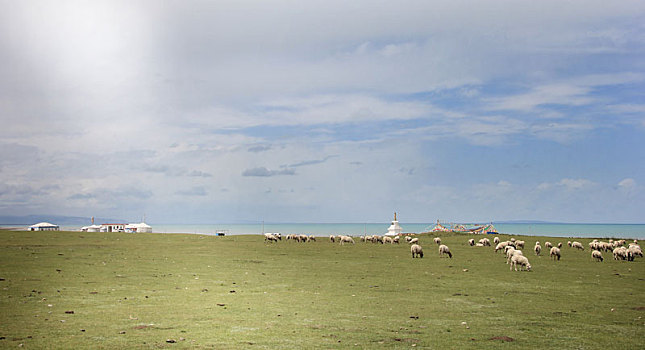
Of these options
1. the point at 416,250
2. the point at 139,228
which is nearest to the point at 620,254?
the point at 416,250

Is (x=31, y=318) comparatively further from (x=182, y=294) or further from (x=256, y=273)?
(x=256, y=273)

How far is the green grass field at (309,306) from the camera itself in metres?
11.9

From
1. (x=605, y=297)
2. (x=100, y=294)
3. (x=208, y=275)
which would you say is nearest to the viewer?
(x=100, y=294)

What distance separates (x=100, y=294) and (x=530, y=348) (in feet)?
46.6

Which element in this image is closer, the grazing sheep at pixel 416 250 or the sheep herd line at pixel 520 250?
the sheep herd line at pixel 520 250

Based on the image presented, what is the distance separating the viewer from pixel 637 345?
468 inches

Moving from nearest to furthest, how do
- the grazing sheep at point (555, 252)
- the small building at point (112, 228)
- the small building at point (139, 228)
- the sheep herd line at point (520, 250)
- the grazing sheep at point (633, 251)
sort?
the sheep herd line at point (520, 250)
the grazing sheep at point (555, 252)
the grazing sheep at point (633, 251)
the small building at point (112, 228)
the small building at point (139, 228)

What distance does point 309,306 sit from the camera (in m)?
16.4

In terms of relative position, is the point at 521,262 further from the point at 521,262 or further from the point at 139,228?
the point at 139,228

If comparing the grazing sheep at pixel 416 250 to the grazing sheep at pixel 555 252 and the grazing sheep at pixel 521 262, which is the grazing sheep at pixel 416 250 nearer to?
the grazing sheep at pixel 521 262

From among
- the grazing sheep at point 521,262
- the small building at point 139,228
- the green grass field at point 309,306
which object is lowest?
the green grass field at point 309,306

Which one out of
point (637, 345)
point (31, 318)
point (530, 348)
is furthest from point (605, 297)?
point (31, 318)

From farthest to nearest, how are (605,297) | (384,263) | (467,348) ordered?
1. (384,263)
2. (605,297)
3. (467,348)

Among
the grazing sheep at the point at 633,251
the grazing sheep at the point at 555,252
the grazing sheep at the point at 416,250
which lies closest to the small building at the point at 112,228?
the grazing sheep at the point at 416,250
